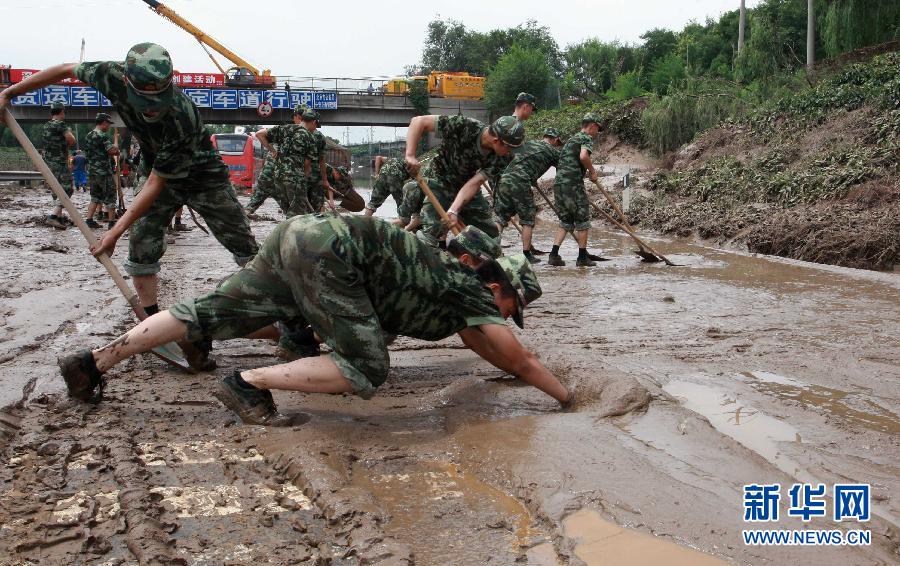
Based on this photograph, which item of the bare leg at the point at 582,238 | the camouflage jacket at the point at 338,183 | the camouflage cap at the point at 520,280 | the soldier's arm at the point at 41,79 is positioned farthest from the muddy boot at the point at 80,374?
the camouflage jacket at the point at 338,183

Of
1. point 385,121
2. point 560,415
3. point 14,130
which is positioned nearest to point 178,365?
point 14,130

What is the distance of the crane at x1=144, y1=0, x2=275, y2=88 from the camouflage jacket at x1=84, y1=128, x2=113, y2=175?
27.0 meters

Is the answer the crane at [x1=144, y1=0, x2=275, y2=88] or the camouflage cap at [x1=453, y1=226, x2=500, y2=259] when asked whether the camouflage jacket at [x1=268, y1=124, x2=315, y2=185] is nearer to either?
the camouflage cap at [x1=453, y1=226, x2=500, y2=259]

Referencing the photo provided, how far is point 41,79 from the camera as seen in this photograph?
369 cm

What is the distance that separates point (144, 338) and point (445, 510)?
61.3 inches

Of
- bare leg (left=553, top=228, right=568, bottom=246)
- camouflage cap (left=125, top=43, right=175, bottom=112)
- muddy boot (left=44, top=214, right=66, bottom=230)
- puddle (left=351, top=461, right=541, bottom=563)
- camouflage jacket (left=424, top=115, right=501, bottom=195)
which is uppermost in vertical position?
camouflage cap (left=125, top=43, right=175, bottom=112)

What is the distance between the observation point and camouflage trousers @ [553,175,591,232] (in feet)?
28.3

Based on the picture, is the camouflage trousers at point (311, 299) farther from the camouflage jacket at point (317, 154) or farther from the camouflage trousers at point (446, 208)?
the camouflage jacket at point (317, 154)

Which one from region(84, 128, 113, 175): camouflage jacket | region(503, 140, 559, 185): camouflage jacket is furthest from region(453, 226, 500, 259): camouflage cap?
region(84, 128, 113, 175): camouflage jacket

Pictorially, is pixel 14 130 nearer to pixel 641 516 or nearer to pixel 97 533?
pixel 97 533

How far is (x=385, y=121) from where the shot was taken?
38719 millimetres

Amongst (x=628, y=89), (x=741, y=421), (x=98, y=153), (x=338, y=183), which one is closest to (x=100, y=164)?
(x=98, y=153)

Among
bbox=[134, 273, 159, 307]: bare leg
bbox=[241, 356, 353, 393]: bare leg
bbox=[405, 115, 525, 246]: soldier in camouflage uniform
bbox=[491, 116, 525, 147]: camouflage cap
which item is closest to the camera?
bbox=[241, 356, 353, 393]: bare leg

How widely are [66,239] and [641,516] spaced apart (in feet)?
30.7
